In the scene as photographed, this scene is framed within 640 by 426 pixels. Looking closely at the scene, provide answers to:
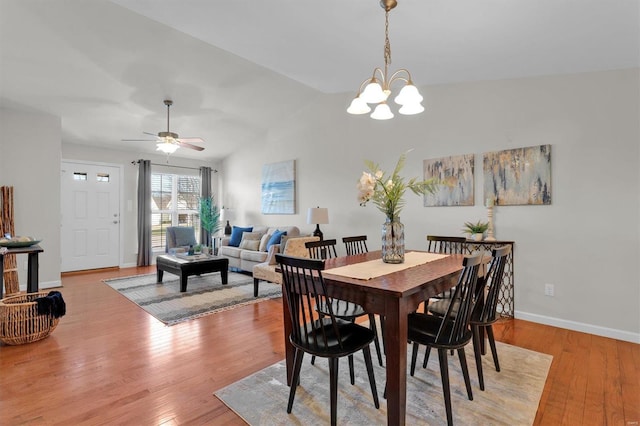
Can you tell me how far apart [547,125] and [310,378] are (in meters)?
3.35

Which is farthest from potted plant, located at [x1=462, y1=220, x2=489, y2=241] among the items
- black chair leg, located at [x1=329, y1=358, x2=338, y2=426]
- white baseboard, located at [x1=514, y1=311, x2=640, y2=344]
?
black chair leg, located at [x1=329, y1=358, x2=338, y2=426]

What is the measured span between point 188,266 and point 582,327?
4672 millimetres

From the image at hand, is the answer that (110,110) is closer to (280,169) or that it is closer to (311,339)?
(280,169)

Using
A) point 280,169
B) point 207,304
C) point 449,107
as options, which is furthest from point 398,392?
point 280,169

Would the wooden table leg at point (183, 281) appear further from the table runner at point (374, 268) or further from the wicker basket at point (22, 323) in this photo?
the table runner at point (374, 268)

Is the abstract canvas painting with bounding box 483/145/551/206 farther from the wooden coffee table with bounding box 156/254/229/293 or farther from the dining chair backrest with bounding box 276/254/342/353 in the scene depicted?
the wooden coffee table with bounding box 156/254/229/293

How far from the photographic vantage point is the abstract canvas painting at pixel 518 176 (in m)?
3.31

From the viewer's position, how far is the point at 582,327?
3.15 metres

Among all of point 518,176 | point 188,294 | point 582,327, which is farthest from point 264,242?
point 582,327

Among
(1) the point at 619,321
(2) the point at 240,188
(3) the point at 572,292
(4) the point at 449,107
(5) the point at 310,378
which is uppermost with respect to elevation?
(4) the point at 449,107

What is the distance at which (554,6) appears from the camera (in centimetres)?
217

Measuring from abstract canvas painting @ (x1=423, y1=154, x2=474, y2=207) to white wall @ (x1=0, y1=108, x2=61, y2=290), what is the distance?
5.45 m

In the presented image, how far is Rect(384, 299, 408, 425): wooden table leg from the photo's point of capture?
1.58 metres

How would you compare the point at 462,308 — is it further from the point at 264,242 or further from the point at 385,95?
the point at 264,242
